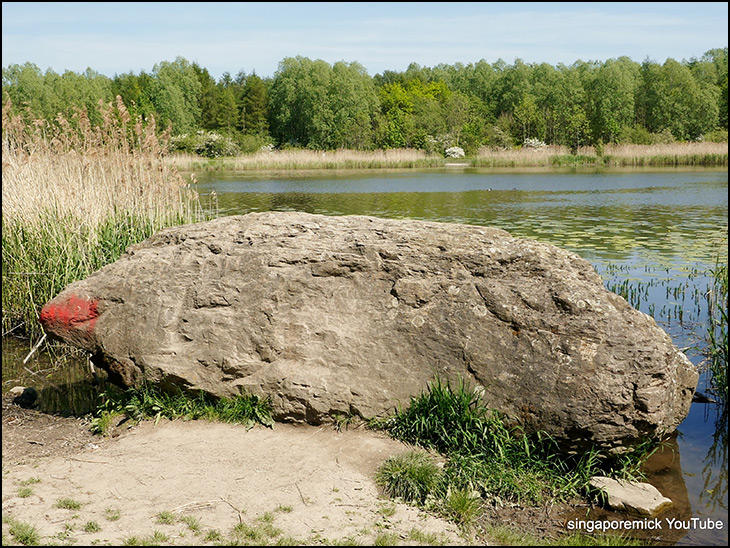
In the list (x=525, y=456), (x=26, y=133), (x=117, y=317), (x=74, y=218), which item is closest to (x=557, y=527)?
(x=525, y=456)

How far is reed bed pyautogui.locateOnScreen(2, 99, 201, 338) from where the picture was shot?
812 cm

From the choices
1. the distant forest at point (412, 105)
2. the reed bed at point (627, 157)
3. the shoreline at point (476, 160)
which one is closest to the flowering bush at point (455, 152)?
the distant forest at point (412, 105)

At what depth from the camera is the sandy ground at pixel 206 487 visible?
366 cm

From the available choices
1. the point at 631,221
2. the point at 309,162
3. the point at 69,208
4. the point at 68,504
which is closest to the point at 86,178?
the point at 69,208

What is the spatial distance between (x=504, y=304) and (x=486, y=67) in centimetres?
10084

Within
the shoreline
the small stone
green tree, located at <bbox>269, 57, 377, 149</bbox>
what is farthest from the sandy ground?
green tree, located at <bbox>269, 57, 377, 149</bbox>

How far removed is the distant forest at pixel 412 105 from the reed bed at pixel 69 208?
50306mm

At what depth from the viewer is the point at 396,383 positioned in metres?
5.00

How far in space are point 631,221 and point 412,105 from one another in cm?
6722

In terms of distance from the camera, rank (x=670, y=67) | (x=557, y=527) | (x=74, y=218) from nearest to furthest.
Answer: (x=557, y=527)
(x=74, y=218)
(x=670, y=67)

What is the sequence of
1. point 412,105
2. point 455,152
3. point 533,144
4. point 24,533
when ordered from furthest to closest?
point 412,105
point 533,144
point 455,152
point 24,533

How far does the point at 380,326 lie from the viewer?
5.12m

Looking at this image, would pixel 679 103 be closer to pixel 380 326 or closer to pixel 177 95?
pixel 177 95

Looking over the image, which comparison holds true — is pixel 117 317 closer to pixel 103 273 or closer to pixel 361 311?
pixel 103 273
